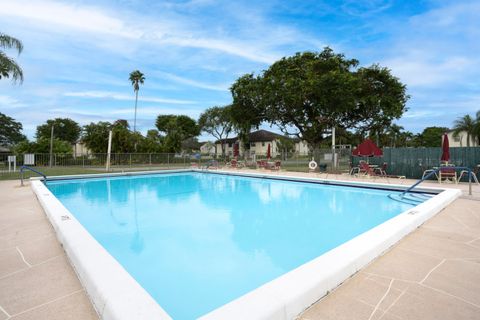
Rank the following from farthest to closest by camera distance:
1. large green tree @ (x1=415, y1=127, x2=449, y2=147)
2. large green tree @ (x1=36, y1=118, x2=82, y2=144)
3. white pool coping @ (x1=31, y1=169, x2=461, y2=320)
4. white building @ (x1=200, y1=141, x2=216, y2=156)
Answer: large green tree @ (x1=415, y1=127, x2=449, y2=147)
white building @ (x1=200, y1=141, x2=216, y2=156)
large green tree @ (x1=36, y1=118, x2=82, y2=144)
white pool coping @ (x1=31, y1=169, x2=461, y2=320)

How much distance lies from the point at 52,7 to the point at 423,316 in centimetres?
1300

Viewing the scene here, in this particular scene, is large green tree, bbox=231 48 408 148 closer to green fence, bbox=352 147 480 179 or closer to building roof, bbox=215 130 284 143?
green fence, bbox=352 147 480 179

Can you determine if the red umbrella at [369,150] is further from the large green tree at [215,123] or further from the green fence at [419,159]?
the large green tree at [215,123]

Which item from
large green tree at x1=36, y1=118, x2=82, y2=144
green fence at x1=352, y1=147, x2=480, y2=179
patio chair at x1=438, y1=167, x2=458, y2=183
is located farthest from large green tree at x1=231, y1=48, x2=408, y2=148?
large green tree at x1=36, y1=118, x2=82, y2=144

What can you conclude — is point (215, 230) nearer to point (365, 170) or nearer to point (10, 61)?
point (365, 170)

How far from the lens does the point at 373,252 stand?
3.66 metres

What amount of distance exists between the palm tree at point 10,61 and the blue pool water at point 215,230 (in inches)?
211

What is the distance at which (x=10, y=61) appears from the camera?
1272 centimetres

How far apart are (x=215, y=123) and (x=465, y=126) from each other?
38.3 metres

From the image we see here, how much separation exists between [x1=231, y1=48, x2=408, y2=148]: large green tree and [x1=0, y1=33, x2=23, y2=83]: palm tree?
1596cm

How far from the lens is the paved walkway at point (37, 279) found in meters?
2.49

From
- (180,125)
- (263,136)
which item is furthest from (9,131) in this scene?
(263,136)

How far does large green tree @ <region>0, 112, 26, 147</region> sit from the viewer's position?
51562mm

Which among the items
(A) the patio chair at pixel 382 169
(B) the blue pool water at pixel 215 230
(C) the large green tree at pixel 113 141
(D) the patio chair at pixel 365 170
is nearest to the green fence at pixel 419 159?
(A) the patio chair at pixel 382 169
